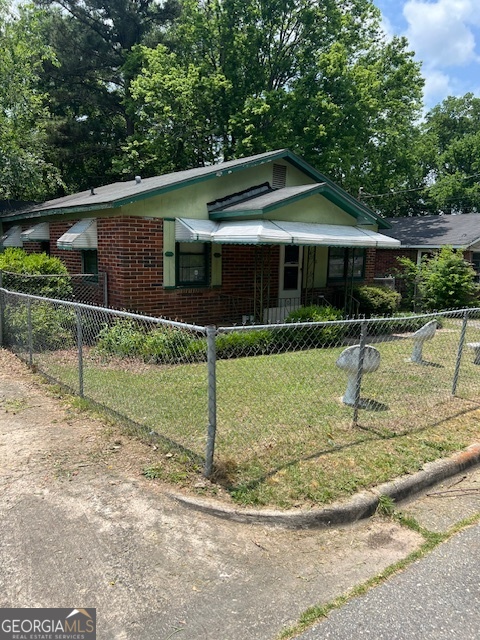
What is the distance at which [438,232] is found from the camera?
22453mm

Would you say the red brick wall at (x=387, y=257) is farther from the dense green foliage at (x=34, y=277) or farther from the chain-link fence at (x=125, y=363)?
the chain-link fence at (x=125, y=363)

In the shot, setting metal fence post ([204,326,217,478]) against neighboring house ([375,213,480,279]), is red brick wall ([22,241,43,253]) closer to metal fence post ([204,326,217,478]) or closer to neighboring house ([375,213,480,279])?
metal fence post ([204,326,217,478])

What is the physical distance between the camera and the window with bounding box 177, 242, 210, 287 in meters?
10.5

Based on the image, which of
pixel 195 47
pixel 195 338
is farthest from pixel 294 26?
pixel 195 338

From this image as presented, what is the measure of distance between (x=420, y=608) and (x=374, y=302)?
1065cm

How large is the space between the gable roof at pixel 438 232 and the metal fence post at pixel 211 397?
1729cm

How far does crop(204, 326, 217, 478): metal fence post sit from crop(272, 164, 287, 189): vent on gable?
9.68 metres

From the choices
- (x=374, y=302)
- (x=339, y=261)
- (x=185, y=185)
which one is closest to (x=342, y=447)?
(x=185, y=185)

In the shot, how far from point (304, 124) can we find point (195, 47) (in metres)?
7.55

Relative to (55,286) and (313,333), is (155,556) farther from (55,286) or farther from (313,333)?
(55,286)

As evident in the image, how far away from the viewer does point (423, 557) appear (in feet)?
10.1

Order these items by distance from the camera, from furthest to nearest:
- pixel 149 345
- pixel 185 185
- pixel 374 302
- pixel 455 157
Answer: pixel 455 157, pixel 374 302, pixel 185 185, pixel 149 345

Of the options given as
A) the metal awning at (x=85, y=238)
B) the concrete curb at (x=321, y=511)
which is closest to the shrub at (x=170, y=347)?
the concrete curb at (x=321, y=511)

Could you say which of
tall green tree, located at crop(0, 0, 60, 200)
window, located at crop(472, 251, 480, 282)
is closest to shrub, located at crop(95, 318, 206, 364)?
tall green tree, located at crop(0, 0, 60, 200)
